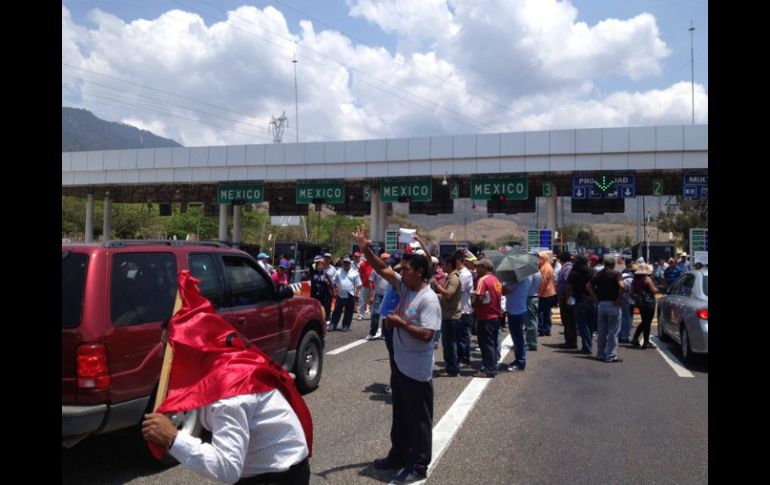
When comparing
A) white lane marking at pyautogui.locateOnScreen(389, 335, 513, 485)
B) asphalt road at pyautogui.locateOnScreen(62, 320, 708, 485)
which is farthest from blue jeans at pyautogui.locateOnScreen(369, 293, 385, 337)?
white lane marking at pyautogui.locateOnScreen(389, 335, 513, 485)

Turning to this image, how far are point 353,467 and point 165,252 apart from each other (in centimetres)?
256

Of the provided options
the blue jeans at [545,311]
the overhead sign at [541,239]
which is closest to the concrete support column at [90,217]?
the overhead sign at [541,239]

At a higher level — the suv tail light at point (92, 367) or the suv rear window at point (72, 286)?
the suv rear window at point (72, 286)

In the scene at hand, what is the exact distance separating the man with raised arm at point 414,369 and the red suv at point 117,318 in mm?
1994

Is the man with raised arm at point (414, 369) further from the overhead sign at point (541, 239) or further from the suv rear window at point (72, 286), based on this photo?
the overhead sign at point (541, 239)

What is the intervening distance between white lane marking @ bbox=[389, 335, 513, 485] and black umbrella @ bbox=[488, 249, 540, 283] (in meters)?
1.88

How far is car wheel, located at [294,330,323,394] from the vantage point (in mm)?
7469

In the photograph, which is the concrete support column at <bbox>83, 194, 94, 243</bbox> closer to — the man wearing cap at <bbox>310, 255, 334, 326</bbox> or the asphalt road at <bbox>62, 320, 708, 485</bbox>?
the man wearing cap at <bbox>310, 255, 334, 326</bbox>

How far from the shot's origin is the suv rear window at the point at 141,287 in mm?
4672

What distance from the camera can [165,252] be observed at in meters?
5.44

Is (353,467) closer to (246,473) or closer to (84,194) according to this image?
(246,473)

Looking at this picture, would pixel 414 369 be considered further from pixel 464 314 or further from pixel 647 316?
pixel 647 316

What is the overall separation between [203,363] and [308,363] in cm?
545
